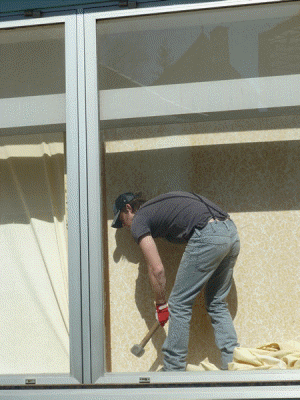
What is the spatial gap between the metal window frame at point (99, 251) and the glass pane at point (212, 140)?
0.05 meters

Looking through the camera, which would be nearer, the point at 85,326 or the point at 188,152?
the point at 85,326

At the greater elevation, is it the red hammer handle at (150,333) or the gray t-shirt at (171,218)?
the gray t-shirt at (171,218)

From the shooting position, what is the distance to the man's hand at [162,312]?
381 centimetres

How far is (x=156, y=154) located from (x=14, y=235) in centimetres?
102

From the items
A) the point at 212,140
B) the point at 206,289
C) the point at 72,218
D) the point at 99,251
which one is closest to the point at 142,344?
the point at 206,289

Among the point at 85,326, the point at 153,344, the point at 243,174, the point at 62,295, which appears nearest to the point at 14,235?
the point at 62,295

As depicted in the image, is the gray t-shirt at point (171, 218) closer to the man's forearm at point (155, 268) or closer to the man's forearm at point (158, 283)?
the man's forearm at point (155, 268)

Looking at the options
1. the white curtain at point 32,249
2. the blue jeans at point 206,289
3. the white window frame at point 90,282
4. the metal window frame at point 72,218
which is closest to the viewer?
the white window frame at point 90,282

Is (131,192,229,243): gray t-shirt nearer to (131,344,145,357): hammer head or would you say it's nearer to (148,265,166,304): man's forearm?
(148,265,166,304): man's forearm

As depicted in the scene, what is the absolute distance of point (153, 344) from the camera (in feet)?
12.6

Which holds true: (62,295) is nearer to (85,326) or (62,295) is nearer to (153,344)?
(85,326)

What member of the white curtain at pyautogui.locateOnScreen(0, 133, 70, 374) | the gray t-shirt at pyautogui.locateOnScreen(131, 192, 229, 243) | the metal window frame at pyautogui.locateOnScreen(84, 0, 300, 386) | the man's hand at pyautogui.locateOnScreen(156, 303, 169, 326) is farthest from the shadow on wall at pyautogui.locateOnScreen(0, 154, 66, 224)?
the man's hand at pyautogui.locateOnScreen(156, 303, 169, 326)

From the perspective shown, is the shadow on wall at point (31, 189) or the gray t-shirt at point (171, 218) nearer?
the gray t-shirt at point (171, 218)

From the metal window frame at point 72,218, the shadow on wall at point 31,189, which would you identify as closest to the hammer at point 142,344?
the metal window frame at point 72,218
